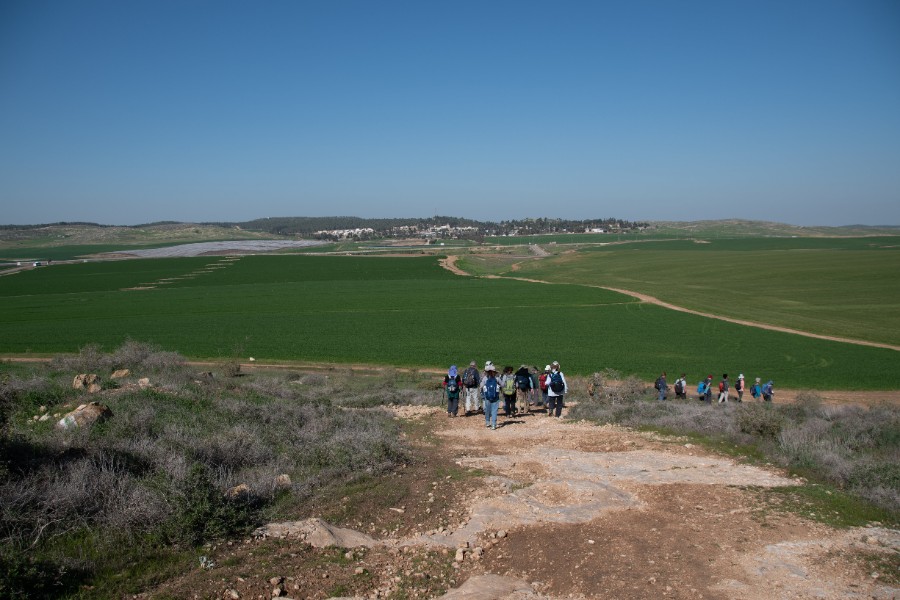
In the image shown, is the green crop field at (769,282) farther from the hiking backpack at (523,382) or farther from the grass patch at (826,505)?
the grass patch at (826,505)

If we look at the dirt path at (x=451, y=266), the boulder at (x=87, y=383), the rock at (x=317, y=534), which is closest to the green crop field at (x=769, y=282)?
the dirt path at (x=451, y=266)

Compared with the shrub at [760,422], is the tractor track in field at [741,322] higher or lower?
lower

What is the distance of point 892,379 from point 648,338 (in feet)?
44.1

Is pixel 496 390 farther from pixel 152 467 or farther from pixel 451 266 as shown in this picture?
pixel 451 266

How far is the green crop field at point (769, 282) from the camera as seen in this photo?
45938mm

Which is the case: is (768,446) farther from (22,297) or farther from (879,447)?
(22,297)

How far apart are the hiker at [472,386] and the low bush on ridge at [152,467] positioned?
9.09 feet

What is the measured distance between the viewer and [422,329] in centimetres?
4228

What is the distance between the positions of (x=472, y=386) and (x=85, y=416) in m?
9.33

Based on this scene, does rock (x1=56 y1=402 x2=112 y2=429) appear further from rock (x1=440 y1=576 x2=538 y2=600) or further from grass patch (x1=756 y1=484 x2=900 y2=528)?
grass patch (x1=756 y1=484 x2=900 y2=528)

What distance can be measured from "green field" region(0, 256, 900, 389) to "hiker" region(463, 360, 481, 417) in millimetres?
14291

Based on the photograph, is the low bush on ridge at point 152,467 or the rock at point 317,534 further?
the rock at point 317,534

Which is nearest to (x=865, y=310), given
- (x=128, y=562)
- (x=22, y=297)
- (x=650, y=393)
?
(x=650, y=393)

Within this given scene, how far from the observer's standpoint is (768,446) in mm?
11078
